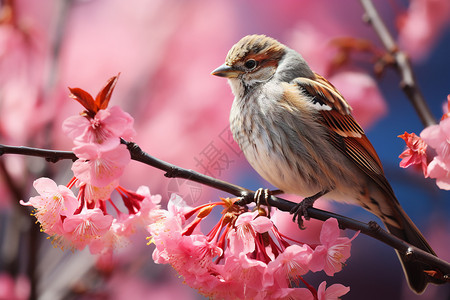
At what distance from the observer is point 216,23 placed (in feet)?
3.96

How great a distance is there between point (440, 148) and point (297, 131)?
227 millimetres

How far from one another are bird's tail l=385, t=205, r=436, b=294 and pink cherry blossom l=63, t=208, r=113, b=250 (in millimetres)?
345

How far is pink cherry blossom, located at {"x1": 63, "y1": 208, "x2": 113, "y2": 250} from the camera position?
0.46m

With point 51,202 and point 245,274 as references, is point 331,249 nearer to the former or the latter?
point 245,274

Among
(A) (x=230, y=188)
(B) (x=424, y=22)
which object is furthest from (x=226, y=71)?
(B) (x=424, y=22)

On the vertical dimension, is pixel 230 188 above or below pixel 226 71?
below

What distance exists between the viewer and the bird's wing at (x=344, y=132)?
2.16 feet

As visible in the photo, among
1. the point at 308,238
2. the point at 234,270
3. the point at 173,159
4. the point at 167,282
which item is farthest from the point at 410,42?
the point at 167,282

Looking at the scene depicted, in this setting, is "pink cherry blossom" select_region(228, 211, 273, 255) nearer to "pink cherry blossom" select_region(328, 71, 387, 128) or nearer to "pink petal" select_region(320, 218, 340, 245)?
"pink petal" select_region(320, 218, 340, 245)

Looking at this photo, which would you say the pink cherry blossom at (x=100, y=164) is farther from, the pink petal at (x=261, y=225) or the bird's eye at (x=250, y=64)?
the bird's eye at (x=250, y=64)

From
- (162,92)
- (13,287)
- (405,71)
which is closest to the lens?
(405,71)

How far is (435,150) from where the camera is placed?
1.51 feet

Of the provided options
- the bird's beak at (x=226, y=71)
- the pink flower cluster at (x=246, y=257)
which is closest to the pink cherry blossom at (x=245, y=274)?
the pink flower cluster at (x=246, y=257)

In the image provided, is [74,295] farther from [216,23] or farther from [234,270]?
[216,23]
